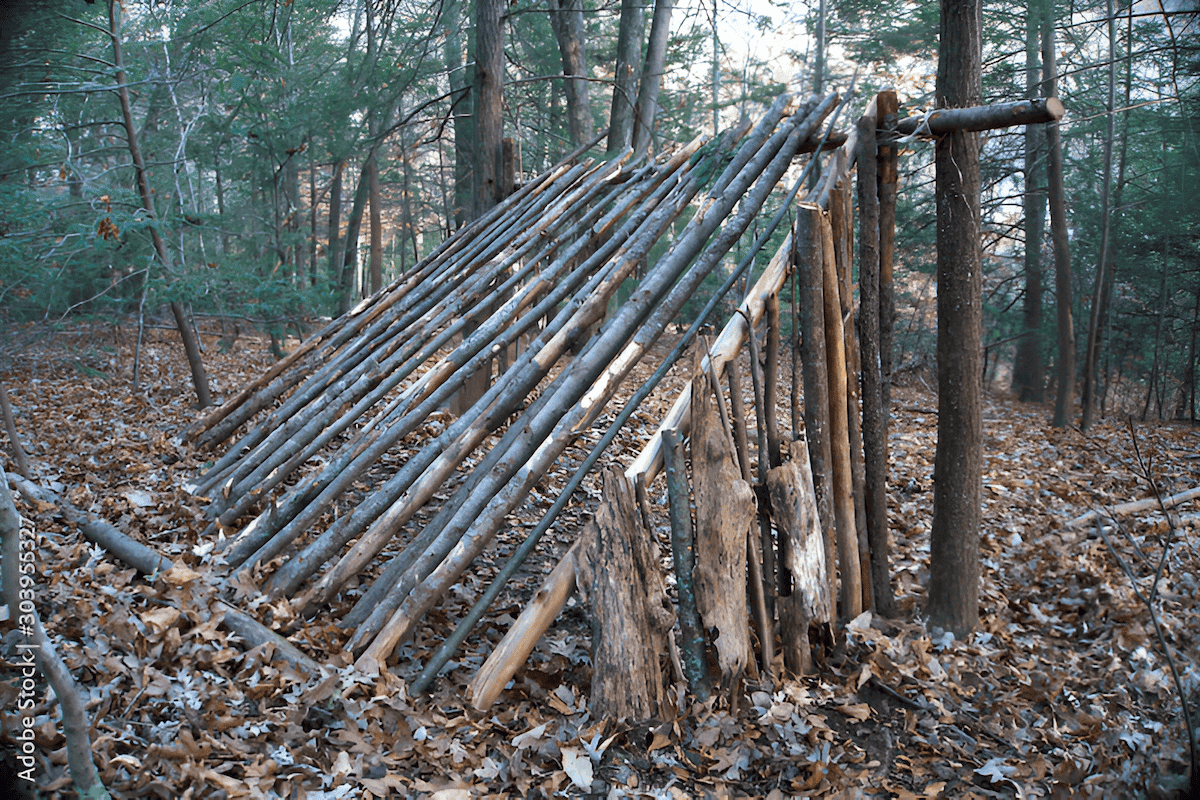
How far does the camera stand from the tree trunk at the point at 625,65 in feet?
28.9

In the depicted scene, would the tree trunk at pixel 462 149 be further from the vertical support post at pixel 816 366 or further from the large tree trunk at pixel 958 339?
the large tree trunk at pixel 958 339

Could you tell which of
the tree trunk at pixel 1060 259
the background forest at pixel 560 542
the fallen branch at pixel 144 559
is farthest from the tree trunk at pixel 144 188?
the tree trunk at pixel 1060 259

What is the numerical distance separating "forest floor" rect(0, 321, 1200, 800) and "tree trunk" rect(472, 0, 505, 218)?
159 inches

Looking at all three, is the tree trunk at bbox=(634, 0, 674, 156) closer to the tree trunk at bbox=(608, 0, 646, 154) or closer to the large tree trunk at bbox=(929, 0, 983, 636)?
the tree trunk at bbox=(608, 0, 646, 154)

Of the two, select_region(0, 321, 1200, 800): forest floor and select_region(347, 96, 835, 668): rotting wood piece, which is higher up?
select_region(347, 96, 835, 668): rotting wood piece

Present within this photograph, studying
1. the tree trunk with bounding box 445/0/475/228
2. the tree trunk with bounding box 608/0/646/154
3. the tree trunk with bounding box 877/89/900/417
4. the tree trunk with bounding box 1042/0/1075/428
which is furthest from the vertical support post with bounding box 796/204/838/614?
the tree trunk with bounding box 1042/0/1075/428

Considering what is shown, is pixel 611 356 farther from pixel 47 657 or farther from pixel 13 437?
pixel 13 437

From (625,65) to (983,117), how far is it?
21.4 feet

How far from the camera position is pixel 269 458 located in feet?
14.3

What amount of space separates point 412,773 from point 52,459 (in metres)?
4.16

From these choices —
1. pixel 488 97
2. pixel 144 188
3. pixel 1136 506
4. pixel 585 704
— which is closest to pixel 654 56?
A: pixel 488 97

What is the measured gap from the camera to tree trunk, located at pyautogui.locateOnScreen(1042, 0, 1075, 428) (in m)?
8.84

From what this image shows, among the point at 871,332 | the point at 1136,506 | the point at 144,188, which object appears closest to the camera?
the point at 871,332

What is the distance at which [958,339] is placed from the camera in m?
3.55
